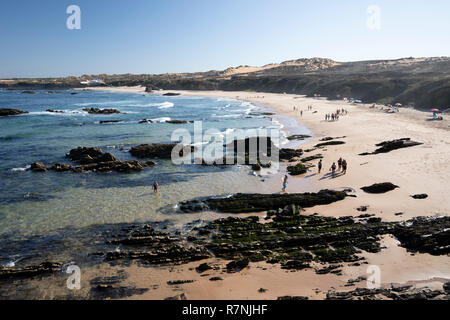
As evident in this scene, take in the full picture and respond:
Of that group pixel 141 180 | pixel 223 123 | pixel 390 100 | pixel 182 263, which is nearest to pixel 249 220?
pixel 182 263

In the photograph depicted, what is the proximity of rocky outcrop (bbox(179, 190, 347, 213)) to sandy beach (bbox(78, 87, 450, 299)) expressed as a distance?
0.56m

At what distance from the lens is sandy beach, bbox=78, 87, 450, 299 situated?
9984 mm

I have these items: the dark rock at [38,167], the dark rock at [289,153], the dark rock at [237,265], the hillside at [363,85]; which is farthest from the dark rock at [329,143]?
the hillside at [363,85]

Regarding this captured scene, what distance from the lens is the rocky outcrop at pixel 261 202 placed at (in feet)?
55.0

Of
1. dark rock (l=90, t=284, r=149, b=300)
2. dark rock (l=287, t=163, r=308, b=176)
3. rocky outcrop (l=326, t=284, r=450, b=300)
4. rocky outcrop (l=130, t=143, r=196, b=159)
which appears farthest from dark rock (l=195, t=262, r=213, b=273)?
rocky outcrop (l=130, t=143, r=196, b=159)

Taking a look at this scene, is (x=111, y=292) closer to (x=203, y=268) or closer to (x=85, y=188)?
(x=203, y=268)

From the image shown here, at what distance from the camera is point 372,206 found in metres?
16.0

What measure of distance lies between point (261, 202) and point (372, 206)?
19.4ft

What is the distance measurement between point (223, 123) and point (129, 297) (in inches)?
1610

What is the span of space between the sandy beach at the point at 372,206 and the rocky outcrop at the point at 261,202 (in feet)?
1.84

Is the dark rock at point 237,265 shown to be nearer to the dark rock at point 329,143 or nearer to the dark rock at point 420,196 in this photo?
the dark rock at point 420,196

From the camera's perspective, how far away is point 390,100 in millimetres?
61906

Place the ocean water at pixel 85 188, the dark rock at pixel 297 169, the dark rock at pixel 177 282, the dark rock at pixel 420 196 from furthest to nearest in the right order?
the dark rock at pixel 297 169, the dark rock at pixel 420 196, the ocean water at pixel 85 188, the dark rock at pixel 177 282

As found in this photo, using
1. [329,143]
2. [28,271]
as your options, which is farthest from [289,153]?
[28,271]
